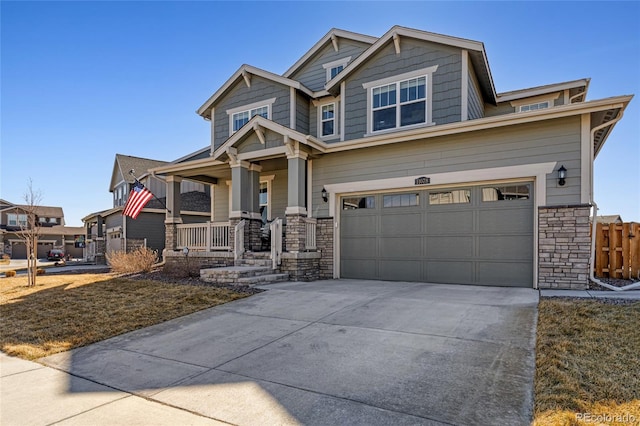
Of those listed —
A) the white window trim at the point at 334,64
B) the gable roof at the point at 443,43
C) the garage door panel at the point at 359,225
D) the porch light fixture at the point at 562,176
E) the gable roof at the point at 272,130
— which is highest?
the white window trim at the point at 334,64

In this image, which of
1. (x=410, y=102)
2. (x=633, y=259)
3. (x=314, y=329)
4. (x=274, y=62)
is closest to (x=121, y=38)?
(x=274, y=62)

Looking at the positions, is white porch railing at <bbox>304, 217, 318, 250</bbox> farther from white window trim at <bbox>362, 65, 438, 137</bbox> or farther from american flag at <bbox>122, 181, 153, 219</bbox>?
american flag at <bbox>122, 181, 153, 219</bbox>

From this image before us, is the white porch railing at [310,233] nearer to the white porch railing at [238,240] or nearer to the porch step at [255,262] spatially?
the porch step at [255,262]

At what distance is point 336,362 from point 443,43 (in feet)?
32.0

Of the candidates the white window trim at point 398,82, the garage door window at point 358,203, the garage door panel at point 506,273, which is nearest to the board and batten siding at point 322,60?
the white window trim at point 398,82

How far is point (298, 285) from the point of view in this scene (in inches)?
375

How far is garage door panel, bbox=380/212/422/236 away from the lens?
1024cm

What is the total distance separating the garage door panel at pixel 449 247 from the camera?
9.52 metres

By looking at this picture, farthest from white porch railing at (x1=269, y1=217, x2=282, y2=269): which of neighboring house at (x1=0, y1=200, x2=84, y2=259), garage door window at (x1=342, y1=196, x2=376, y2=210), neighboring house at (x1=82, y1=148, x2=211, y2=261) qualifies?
neighboring house at (x1=0, y1=200, x2=84, y2=259)

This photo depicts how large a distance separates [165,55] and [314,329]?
470 inches

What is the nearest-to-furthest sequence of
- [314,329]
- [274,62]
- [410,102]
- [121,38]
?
[314,329]
[410,102]
[121,38]
[274,62]

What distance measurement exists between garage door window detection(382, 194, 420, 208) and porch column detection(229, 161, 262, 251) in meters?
4.37

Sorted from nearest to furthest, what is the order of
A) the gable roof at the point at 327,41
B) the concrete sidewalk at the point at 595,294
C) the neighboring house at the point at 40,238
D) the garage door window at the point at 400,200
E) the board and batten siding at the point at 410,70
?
the concrete sidewalk at the point at 595,294 → the garage door window at the point at 400,200 → the board and batten siding at the point at 410,70 → the gable roof at the point at 327,41 → the neighboring house at the point at 40,238

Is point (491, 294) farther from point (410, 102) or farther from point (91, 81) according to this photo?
point (91, 81)
